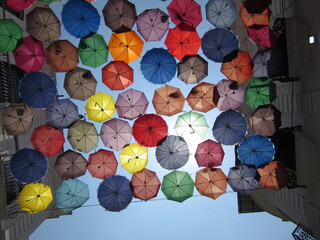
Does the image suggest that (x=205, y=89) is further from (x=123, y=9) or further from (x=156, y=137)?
(x=123, y=9)

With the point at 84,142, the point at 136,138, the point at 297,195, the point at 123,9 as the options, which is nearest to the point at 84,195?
the point at 84,142

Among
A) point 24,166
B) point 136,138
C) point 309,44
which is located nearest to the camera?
point 309,44

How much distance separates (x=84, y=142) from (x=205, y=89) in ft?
23.9

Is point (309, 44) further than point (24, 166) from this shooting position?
No

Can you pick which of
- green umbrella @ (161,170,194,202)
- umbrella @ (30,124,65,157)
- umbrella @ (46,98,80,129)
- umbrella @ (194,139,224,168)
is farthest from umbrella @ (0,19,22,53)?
umbrella @ (194,139,224,168)

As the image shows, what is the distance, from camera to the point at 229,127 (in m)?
16.8

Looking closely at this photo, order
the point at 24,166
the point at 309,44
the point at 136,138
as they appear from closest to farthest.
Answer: the point at 309,44
the point at 24,166
the point at 136,138

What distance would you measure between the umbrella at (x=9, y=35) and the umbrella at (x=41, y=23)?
691 mm

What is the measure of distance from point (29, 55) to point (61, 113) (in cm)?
337

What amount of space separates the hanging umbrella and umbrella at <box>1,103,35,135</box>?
4.74 m

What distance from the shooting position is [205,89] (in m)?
16.9

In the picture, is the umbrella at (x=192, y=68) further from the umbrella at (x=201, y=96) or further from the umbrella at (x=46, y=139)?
the umbrella at (x=46, y=139)

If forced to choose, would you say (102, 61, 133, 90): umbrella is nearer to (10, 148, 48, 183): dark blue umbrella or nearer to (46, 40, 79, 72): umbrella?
(46, 40, 79, 72): umbrella

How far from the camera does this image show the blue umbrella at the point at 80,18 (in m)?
15.7
